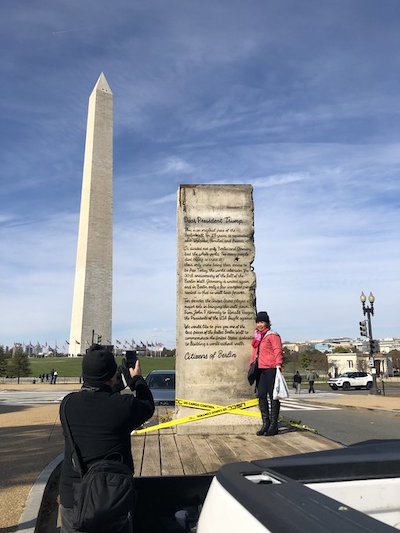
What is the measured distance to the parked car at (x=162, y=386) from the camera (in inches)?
439

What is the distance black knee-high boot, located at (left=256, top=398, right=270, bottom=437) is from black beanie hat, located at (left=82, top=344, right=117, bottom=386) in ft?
14.2

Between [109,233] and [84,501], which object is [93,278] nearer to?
[109,233]

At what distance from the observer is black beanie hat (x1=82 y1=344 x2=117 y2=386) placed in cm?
284

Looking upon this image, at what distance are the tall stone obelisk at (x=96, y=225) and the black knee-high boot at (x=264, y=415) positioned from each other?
42.4m

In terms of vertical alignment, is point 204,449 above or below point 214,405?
below

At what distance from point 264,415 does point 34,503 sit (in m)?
3.14

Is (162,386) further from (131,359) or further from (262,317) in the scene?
(131,359)

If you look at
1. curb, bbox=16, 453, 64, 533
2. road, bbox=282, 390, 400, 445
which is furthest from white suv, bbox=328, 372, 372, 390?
curb, bbox=16, 453, 64, 533

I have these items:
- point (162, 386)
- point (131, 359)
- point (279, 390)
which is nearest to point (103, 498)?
point (131, 359)

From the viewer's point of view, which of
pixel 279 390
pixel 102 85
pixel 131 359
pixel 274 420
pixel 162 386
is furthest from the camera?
pixel 102 85

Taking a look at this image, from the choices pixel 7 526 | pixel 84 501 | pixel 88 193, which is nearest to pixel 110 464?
pixel 84 501

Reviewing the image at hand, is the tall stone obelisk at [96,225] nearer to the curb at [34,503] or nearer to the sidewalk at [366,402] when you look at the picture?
the sidewalk at [366,402]

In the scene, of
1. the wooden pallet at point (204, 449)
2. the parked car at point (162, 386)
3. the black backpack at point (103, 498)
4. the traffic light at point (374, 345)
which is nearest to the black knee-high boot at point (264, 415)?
the wooden pallet at point (204, 449)

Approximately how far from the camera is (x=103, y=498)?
2.36 m
